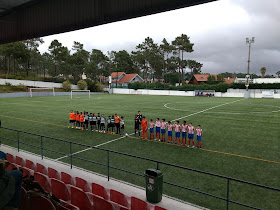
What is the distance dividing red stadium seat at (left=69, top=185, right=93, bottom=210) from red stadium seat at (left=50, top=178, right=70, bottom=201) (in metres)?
0.32

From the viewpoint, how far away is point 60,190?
5.25m

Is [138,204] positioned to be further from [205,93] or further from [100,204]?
[205,93]

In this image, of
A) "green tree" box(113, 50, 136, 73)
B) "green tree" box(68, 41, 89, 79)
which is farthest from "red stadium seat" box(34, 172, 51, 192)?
"green tree" box(113, 50, 136, 73)

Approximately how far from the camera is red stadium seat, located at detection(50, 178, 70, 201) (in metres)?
5.12

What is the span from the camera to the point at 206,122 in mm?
20141

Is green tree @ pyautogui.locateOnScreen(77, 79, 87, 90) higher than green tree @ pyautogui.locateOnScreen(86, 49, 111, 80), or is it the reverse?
green tree @ pyautogui.locateOnScreen(86, 49, 111, 80)

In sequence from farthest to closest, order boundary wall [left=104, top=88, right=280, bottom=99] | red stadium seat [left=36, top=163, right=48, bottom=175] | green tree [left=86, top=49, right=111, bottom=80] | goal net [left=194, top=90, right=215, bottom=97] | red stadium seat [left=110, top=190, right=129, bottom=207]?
green tree [left=86, top=49, right=111, bottom=80] < goal net [left=194, top=90, right=215, bottom=97] < boundary wall [left=104, top=88, right=280, bottom=99] < red stadium seat [left=36, top=163, right=48, bottom=175] < red stadium seat [left=110, top=190, right=129, bottom=207]

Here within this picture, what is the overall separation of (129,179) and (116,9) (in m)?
7.41

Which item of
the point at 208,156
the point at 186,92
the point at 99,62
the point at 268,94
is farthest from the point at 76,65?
the point at 208,156

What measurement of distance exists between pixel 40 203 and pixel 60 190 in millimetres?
1321

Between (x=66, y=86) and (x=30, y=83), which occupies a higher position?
(x=30, y=83)

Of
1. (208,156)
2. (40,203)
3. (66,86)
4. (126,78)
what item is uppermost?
(126,78)

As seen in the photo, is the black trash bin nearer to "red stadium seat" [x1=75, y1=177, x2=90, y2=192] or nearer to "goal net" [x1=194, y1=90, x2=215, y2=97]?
"red stadium seat" [x1=75, y1=177, x2=90, y2=192]

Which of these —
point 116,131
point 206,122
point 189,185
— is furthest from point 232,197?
point 206,122
